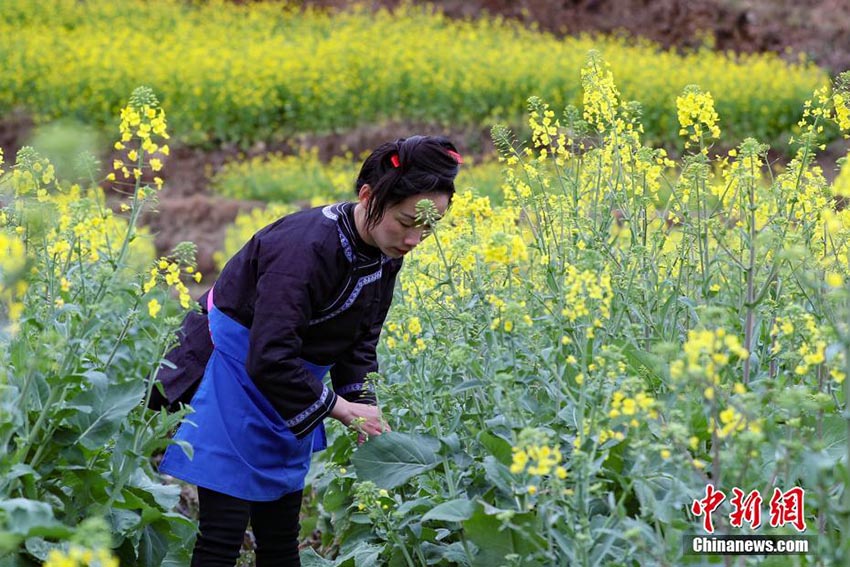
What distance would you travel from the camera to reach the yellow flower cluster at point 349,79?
11.0 metres

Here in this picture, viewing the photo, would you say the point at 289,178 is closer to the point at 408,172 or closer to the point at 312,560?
the point at 312,560

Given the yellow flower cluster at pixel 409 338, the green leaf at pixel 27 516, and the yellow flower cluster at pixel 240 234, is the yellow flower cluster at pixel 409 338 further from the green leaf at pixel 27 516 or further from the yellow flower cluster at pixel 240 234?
the yellow flower cluster at pixel 240 234

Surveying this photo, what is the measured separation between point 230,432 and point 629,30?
42.7 ft

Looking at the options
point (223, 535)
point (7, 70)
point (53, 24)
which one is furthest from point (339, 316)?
point (53, 24)

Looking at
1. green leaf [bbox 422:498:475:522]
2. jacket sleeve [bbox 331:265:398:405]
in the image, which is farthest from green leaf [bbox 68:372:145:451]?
green leaf [bbox 422:498:475:522]

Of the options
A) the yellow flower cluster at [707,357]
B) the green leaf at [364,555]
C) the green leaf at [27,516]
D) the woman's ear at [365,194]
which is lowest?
the green leaf at [364,555]

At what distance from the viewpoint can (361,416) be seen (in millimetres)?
2637

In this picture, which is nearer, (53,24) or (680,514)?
(680,514)

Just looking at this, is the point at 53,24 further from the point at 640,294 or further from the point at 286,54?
the point at 640,294

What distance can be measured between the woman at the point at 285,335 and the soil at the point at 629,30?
282 inches

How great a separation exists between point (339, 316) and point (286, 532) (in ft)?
2.07

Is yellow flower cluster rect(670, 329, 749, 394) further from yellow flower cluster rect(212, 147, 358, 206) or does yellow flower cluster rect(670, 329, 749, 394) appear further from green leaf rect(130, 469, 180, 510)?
yellow flower cluster rect(212, 147, 358, 206)

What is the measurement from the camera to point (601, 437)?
1955mm

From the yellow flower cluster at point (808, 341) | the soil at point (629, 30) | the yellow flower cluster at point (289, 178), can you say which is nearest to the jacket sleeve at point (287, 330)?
the yellow flower cluster at point (808, 341)
